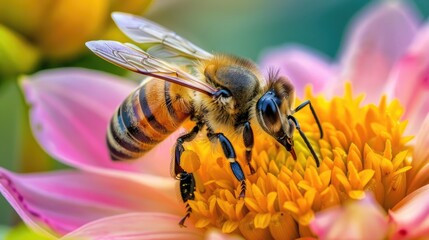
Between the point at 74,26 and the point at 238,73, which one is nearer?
the point at 238,73

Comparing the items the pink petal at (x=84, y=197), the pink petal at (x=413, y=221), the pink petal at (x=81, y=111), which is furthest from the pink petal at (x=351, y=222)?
the pink petal at (x=81, y=111)

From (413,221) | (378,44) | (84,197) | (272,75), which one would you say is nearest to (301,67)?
(378,44)

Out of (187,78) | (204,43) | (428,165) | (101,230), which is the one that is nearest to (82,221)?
(101,230)

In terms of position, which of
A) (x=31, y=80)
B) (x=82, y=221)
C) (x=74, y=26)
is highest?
(x=74, y=26)

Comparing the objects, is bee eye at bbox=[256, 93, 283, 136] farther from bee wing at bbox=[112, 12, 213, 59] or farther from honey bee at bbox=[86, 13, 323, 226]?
bee wing at bbox=[112, 12, 213, 59]

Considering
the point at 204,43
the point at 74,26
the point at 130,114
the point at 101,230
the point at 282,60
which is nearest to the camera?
the point at 101,230

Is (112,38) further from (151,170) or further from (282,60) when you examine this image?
(282,60)
